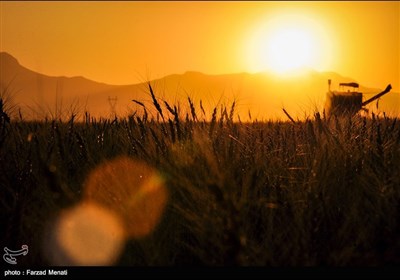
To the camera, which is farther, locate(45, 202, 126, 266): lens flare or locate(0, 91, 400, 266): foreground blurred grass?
locate(45, 202, 126, 266): lens flare

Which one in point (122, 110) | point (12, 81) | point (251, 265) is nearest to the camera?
point (251, 265)

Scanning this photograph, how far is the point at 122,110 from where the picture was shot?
185 inches

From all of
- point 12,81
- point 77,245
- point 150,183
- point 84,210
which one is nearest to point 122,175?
point 150,183

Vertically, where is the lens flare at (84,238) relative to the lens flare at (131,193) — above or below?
below

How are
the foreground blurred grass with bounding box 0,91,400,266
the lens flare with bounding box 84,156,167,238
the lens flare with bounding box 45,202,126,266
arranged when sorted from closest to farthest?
the foreground blurred grass with bounding box 0,91,400,266 < the lens flare with bounding box 45,202,126,266 < the lens flare with bounding box 84,156,167,238

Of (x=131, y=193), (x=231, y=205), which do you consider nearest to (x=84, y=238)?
(x=131, y=193)

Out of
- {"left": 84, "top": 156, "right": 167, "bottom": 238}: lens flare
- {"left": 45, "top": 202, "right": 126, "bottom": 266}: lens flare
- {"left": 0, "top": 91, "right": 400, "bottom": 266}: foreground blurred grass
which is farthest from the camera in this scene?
{"left": 84, "top": 156, "right": 167, "bottom": 238}: lens flare

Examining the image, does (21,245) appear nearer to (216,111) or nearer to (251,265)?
(251,265)

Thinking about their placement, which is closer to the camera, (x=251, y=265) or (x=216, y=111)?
(x=251, y=265)

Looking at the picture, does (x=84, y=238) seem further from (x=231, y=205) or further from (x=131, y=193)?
(x=231, y=205)

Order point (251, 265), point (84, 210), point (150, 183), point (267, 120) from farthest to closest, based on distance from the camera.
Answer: point (267, 120), point (150, 183), point (84, 210), point (251, 265)

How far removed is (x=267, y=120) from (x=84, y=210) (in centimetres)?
391

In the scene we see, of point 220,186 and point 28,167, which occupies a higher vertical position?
point 220,186

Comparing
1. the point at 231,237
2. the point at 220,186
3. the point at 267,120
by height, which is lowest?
the point at 267,120
